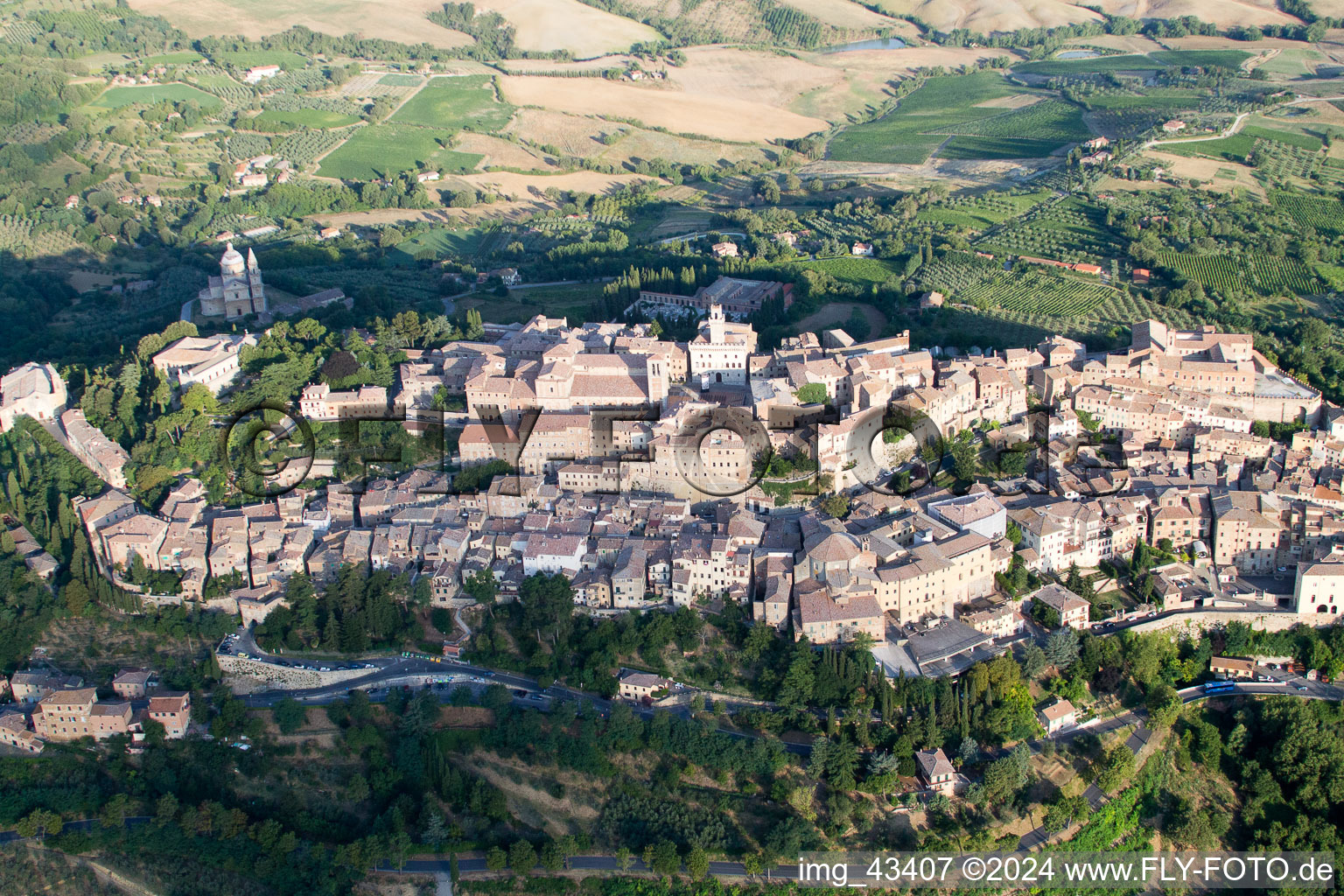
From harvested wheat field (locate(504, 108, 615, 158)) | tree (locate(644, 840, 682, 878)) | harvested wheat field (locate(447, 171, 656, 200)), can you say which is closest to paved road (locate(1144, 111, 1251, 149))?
harvested wheat field (locate(447, 171, 656, 200))

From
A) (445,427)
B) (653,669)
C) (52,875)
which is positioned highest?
(445,427)

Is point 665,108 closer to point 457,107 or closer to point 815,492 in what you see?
point 457,107

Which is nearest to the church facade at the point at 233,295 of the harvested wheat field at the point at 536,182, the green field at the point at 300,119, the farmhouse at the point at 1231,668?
the harvested wheat field at the point at 536,182

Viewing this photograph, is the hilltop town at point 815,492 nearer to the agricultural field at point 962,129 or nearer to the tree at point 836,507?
the tree at point 836,507

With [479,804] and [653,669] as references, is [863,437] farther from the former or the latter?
[479,804]

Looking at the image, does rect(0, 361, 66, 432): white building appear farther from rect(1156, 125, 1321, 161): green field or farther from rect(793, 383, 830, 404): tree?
rect(1156, 125, 1321, 161): green field

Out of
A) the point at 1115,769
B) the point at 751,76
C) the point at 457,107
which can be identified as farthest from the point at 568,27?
the point at 1115,769

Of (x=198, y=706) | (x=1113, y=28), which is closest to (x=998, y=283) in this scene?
(x=198, y=706)
